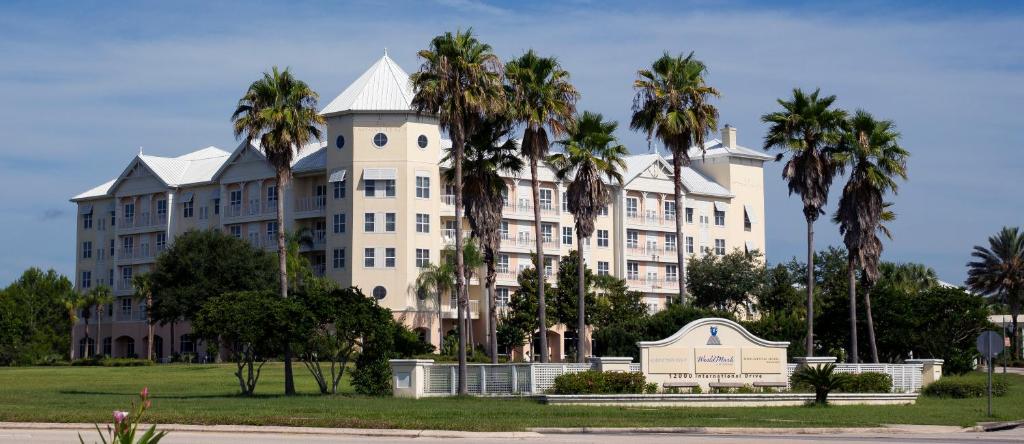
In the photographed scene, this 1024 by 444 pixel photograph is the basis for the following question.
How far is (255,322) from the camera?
42.2 meters

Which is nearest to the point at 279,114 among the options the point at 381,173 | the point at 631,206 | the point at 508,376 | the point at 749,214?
the point at 508,376

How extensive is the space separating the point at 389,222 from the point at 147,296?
67.6 feet

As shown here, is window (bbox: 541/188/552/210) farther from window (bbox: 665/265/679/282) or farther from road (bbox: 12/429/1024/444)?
road (bbox: 12/429/1024/444)

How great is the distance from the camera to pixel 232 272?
88625mm

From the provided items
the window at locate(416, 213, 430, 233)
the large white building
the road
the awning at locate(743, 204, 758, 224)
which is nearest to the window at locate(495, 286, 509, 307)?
the large white building

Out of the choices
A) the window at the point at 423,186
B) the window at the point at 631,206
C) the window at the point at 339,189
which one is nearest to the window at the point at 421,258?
the window at the point at 423,186

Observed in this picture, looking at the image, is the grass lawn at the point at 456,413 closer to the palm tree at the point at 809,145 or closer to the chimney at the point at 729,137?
the palm tree at the point at 809,145

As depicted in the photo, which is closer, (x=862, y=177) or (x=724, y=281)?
(x=862, y=177)

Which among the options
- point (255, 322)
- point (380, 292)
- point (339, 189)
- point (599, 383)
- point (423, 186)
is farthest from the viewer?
point (339, 189)

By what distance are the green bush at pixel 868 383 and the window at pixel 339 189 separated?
58.1 m

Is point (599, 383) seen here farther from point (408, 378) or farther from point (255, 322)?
point (255, 322)

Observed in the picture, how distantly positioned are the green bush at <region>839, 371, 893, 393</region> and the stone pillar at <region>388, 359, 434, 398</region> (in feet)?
40.5

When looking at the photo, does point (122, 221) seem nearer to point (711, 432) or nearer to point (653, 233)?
point (653, 233)

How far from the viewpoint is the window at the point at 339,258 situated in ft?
308
